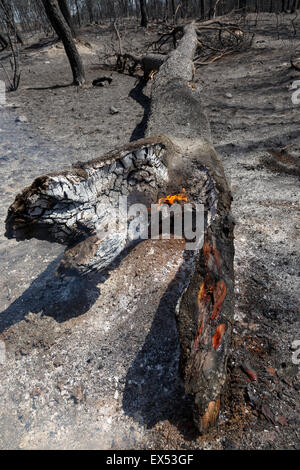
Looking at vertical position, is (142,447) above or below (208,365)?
below

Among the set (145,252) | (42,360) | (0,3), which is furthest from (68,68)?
(42,360)

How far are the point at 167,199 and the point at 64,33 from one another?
601 cm

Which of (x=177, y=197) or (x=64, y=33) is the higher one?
(x=64, y=33)

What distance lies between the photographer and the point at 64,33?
6.18 metres

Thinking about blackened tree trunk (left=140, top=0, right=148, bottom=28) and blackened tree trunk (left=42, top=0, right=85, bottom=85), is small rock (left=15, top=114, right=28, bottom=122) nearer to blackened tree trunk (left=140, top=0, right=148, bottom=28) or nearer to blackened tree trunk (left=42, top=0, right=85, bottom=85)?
blackened tree trunk (left=42, top=0, right=85, bottom=85)

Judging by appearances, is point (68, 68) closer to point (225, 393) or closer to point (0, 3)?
point (0, 3)

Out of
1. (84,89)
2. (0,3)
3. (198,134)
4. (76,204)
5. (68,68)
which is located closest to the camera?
(76,204)

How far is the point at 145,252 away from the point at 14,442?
1.47 meters

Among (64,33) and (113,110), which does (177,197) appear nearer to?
(113,110)

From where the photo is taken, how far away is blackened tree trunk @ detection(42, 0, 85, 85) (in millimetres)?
5852

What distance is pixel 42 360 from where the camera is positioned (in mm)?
1783

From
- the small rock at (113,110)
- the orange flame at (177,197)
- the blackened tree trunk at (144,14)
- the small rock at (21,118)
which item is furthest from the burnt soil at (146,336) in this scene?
the blackened tree trunk at (144,14)

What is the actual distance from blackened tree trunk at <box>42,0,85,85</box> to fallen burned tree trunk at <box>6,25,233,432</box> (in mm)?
5281

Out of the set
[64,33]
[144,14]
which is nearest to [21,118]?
[64,33]
